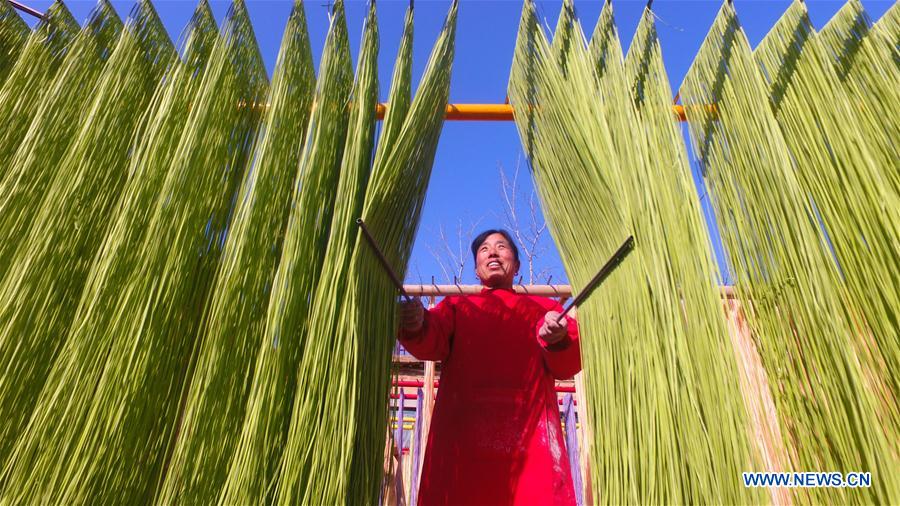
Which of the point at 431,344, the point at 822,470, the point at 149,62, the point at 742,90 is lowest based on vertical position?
the point at 822,470

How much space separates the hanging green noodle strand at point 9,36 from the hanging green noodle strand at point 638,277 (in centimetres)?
139

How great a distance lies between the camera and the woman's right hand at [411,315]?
1035mm

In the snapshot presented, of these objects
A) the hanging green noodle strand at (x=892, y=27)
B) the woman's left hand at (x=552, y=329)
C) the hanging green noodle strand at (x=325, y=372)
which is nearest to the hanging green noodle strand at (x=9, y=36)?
the hanging green noodle strand at (x=325, y=372)

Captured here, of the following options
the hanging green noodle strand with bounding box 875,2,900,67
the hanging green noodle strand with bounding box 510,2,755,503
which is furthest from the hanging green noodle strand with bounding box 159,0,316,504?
the hanging green noodle strand with bounding box 875,2,900,67

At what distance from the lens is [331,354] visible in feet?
2.23

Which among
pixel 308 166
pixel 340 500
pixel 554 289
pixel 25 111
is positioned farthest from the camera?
pixel 554 289

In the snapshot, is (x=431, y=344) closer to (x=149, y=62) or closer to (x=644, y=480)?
(x=644, y=480)

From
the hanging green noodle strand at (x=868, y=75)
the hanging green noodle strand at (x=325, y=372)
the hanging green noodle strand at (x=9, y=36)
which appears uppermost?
the hanging green noodle strand at (x=9, y=36)

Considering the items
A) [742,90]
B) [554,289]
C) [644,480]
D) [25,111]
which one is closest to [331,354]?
[644,480]

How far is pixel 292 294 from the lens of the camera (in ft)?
2.41

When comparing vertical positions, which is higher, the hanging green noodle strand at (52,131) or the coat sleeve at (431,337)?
the hanging green noodle strand at (52,131)

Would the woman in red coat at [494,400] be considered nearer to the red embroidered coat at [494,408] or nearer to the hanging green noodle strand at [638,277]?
the red embroidered coat at [494,408]

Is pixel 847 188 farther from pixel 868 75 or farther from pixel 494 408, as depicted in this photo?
pixel 494 408

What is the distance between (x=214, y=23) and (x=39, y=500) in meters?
1.04
